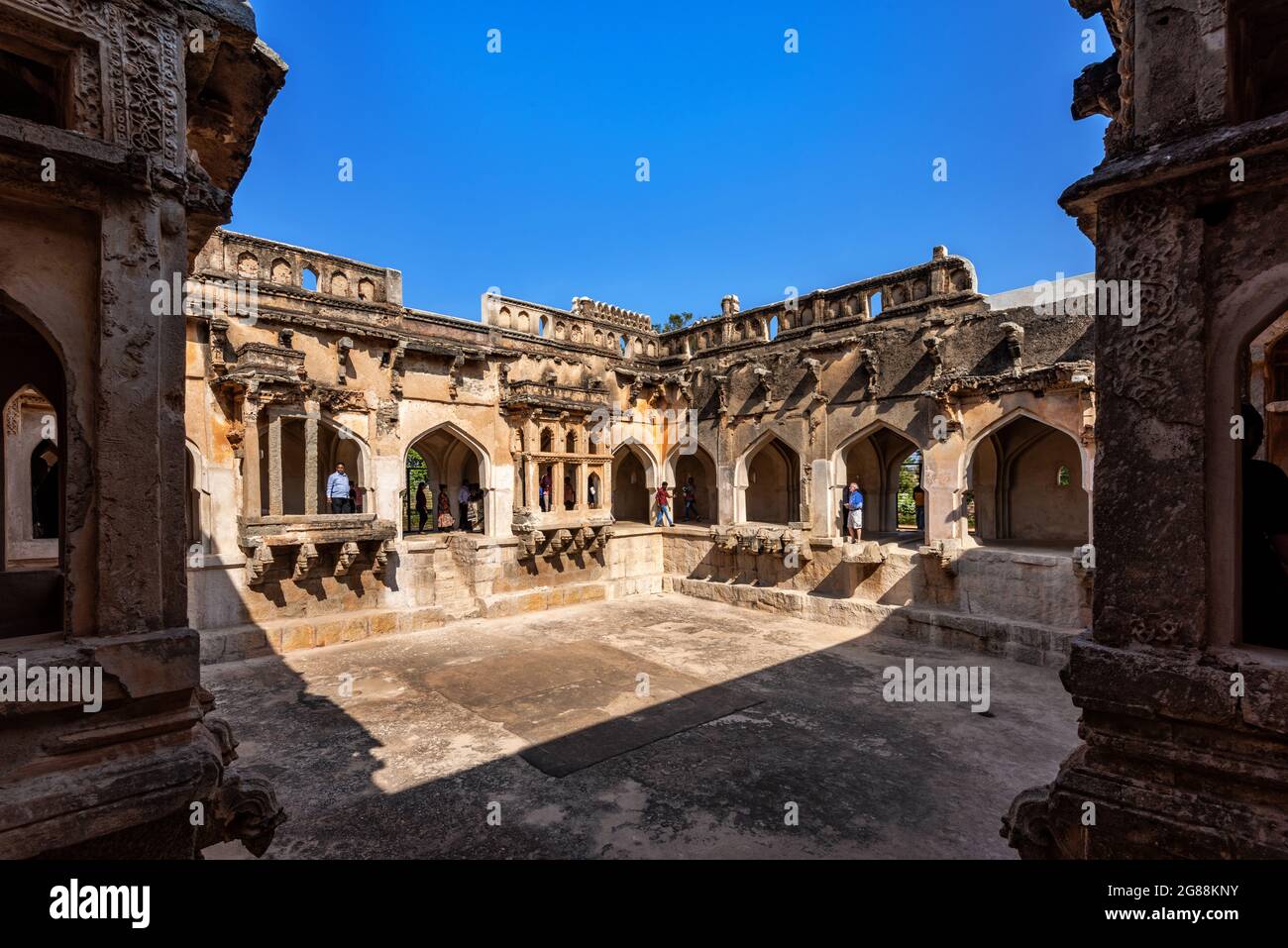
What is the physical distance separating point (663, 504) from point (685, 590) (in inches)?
91.0

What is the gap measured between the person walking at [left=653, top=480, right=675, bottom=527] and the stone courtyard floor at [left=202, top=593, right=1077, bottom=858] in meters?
5.61

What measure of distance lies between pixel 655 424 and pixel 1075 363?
9251 millimetres

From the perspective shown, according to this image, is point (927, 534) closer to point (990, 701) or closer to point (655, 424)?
point (990, 701)

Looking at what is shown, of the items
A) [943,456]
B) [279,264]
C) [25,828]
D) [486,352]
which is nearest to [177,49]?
[25,828]

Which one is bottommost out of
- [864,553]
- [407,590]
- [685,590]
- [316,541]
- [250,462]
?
[685,590]

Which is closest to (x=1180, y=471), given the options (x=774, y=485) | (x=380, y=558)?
(x=380, y=558)

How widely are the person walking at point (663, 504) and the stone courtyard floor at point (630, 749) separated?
5.61m

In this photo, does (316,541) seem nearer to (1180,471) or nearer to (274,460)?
(274,460)

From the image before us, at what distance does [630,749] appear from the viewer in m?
6.03

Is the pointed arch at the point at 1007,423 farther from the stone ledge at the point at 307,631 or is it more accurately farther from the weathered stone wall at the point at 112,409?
the weathered stone wall at the point at 112,409

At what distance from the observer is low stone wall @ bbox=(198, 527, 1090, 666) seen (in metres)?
9.10

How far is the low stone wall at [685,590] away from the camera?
9102mm

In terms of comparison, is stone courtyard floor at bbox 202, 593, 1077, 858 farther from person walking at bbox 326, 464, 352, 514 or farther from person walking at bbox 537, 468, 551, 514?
person walking at bbox 537, 468, 551, 514

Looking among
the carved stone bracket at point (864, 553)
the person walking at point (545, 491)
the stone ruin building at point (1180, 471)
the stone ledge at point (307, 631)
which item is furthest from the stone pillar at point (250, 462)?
the stone ruin building at point (1180, 471)
